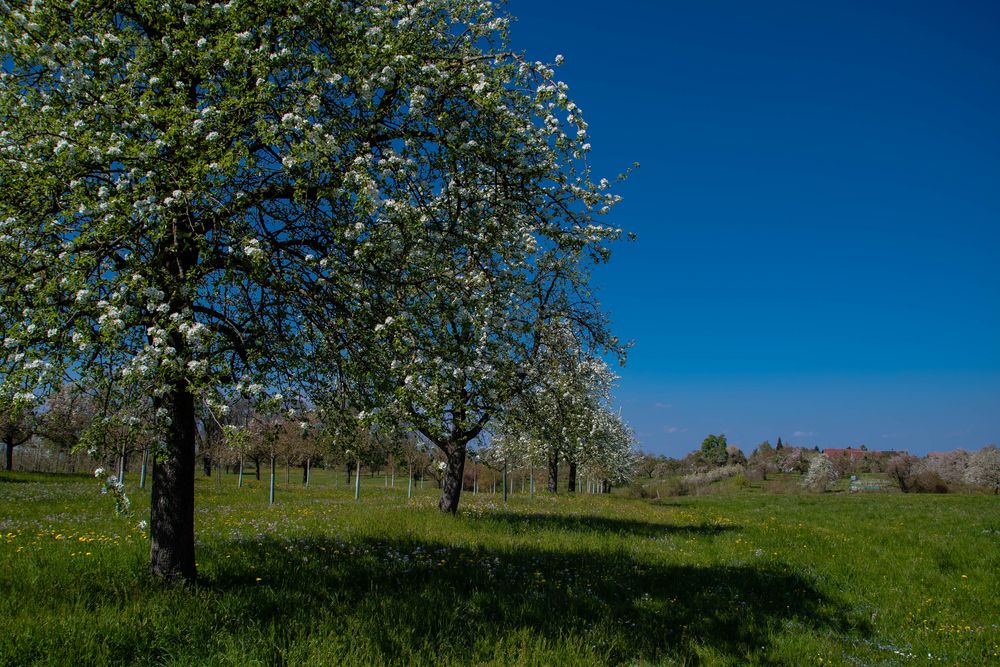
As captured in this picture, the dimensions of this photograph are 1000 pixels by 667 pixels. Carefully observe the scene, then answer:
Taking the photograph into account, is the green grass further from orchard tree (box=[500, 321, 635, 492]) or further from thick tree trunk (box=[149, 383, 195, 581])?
orchard tree (box=[500, 321, 635, 492])

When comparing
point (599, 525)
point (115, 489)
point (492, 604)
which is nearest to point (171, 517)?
point (115, 489)

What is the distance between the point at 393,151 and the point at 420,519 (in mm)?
12832

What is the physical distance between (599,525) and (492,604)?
12190mm

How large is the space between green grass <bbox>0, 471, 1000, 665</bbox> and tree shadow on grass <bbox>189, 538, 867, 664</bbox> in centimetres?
4

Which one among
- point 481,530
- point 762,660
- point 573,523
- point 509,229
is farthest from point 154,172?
point 573,523

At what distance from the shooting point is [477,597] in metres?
8.97

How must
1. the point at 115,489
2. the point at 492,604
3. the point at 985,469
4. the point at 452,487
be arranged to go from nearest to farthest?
the point at 115,489 → the point at 492,604 → the point at 452,487 → the point at 985,469

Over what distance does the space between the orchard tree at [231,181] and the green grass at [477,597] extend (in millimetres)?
1593

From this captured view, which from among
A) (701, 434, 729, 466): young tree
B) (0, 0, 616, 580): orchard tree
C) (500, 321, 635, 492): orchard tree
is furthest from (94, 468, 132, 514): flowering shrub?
(701, 434, 729, 466): young tree

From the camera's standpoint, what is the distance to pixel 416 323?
8.20m

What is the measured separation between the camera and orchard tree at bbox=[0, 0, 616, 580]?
6281 millimetres

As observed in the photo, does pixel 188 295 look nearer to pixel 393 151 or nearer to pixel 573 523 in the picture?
pixel 393 151

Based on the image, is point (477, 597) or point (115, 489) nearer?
point (115, 489)

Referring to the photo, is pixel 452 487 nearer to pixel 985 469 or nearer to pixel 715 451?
pixel 985 469
